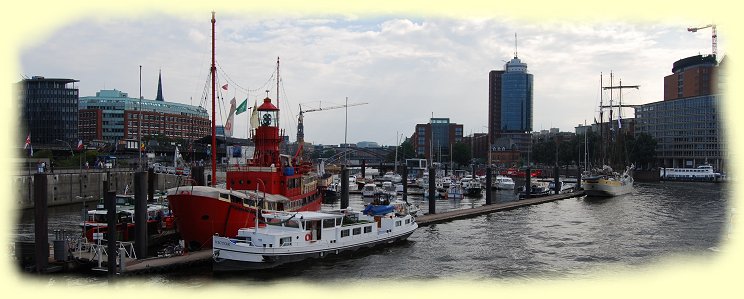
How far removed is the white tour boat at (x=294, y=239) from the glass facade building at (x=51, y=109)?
14181 centimetres

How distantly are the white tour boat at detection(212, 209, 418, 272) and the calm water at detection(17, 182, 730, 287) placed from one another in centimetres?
80

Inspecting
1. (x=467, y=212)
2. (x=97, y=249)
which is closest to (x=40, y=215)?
(x=97, y=249)

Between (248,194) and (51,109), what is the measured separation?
14669 centimetres

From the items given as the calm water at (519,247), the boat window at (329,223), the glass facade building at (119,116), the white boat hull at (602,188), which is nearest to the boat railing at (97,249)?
the calm water at (519,247)

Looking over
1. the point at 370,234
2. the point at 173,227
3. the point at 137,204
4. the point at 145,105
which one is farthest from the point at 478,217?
the point at 145,105

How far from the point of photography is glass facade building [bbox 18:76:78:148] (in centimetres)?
16500

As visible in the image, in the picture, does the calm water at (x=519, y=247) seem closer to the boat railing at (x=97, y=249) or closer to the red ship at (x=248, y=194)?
the boat railing at (x=97, y=249)

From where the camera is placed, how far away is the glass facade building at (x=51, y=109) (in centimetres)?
16500

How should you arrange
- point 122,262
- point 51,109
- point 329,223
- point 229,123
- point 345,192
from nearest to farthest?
1. point 122,262
2. point 329,223
3. point 229,123
4. point 345,192
5. point 51,109

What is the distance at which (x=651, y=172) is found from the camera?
183750mm

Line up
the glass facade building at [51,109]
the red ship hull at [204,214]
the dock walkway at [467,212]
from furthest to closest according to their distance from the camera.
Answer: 1. the glass facade building at [51,109]
2. the dock walkway at [467,212]
3. the red ship hull at [204,214]

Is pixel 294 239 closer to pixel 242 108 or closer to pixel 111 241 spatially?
pixel 111 241

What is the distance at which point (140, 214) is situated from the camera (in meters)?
37.6

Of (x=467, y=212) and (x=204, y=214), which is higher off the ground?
(x=204, y=214)
